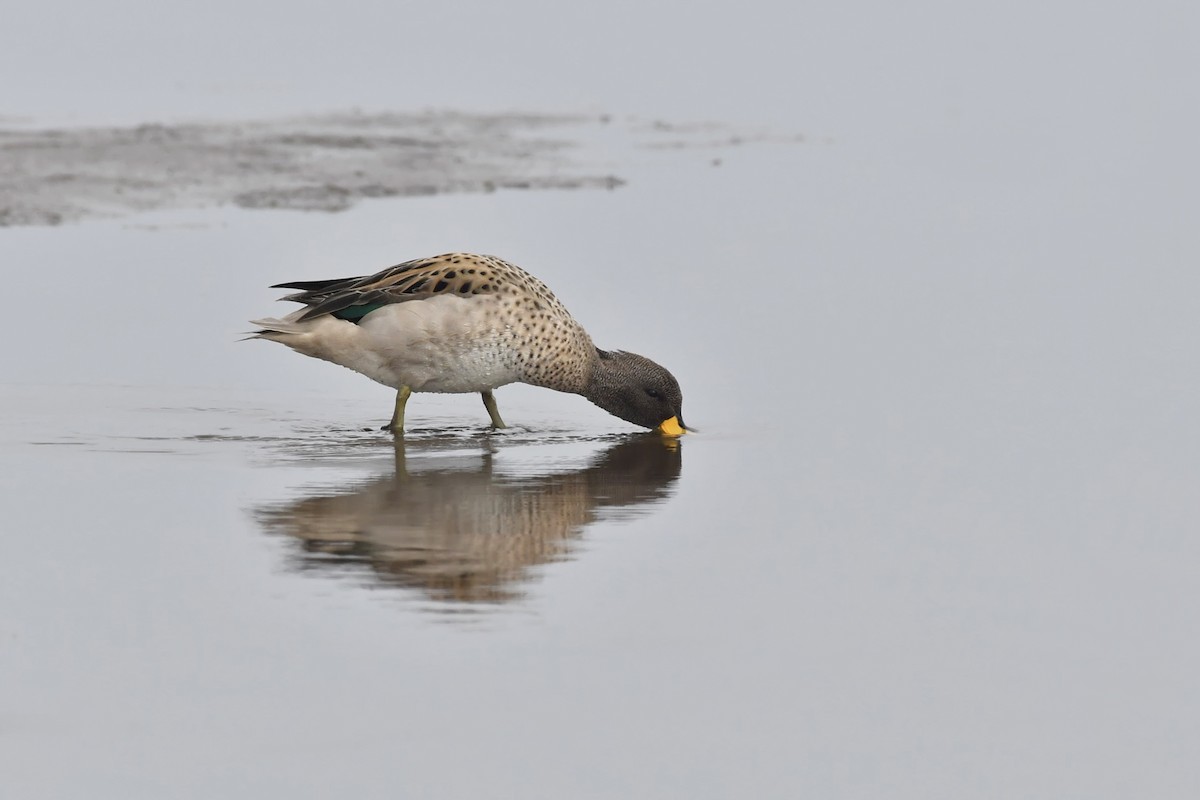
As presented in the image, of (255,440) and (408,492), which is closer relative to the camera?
(408,492)

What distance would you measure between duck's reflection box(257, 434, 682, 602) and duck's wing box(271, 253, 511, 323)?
829 millimetres

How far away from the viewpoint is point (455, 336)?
10.2m

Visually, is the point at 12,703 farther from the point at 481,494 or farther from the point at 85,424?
the point at 85,424

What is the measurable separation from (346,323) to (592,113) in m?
18.7

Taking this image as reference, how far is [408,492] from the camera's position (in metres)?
8.75

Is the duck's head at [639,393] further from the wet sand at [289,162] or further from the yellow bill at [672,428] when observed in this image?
the wet sand at [289,162]

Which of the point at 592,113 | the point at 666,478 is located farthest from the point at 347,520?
the point at 592,113

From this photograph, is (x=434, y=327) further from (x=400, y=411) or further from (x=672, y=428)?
(x=672, y=428)

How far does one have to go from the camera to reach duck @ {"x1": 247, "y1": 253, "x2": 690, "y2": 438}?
10227mm

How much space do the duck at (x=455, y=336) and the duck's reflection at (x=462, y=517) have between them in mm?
559

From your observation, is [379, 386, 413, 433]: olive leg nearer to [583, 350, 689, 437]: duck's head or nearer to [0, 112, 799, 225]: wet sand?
[583, 350, 689, 437]: duck's head

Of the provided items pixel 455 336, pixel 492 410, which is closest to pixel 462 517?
pixel 455 336

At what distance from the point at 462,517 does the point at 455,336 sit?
212 centimetres

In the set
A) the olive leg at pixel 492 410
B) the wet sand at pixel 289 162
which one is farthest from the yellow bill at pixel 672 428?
the wet sand at pixel 289 162
